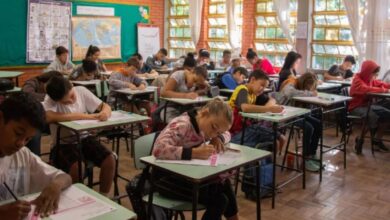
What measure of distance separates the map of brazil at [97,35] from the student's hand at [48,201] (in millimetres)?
7746

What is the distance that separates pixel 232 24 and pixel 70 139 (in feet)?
20.8

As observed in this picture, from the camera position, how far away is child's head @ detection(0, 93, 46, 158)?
136 cm

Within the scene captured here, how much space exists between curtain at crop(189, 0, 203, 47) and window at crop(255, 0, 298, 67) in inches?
62.8

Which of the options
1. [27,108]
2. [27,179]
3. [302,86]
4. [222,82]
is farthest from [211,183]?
[222,82]

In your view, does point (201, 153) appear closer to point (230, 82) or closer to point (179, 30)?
point (230, 82)

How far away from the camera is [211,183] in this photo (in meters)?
2.16

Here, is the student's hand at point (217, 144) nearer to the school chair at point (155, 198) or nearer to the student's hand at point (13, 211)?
the school chair at point (155, 198)

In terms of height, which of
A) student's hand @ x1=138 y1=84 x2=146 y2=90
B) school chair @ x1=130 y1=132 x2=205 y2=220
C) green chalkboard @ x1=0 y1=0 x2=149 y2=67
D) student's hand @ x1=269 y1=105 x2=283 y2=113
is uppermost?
green chalkboard @ x1=0 y1=0 x2=149 y2=67

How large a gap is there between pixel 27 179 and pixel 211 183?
942 millimetres

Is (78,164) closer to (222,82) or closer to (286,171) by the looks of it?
(286,171)

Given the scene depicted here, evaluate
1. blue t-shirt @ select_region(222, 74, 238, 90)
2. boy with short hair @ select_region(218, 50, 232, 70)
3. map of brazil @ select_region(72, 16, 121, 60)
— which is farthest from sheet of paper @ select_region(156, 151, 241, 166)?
map of brazil @ select_region(72, 16, 121, 60)

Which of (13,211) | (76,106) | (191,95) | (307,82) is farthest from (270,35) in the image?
(13,211)

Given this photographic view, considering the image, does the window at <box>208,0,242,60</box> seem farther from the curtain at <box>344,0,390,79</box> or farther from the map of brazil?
the curtain at <box>344,0,390,79</box>

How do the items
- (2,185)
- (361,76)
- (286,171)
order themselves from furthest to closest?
(361,76), (286,171), (2,185)
